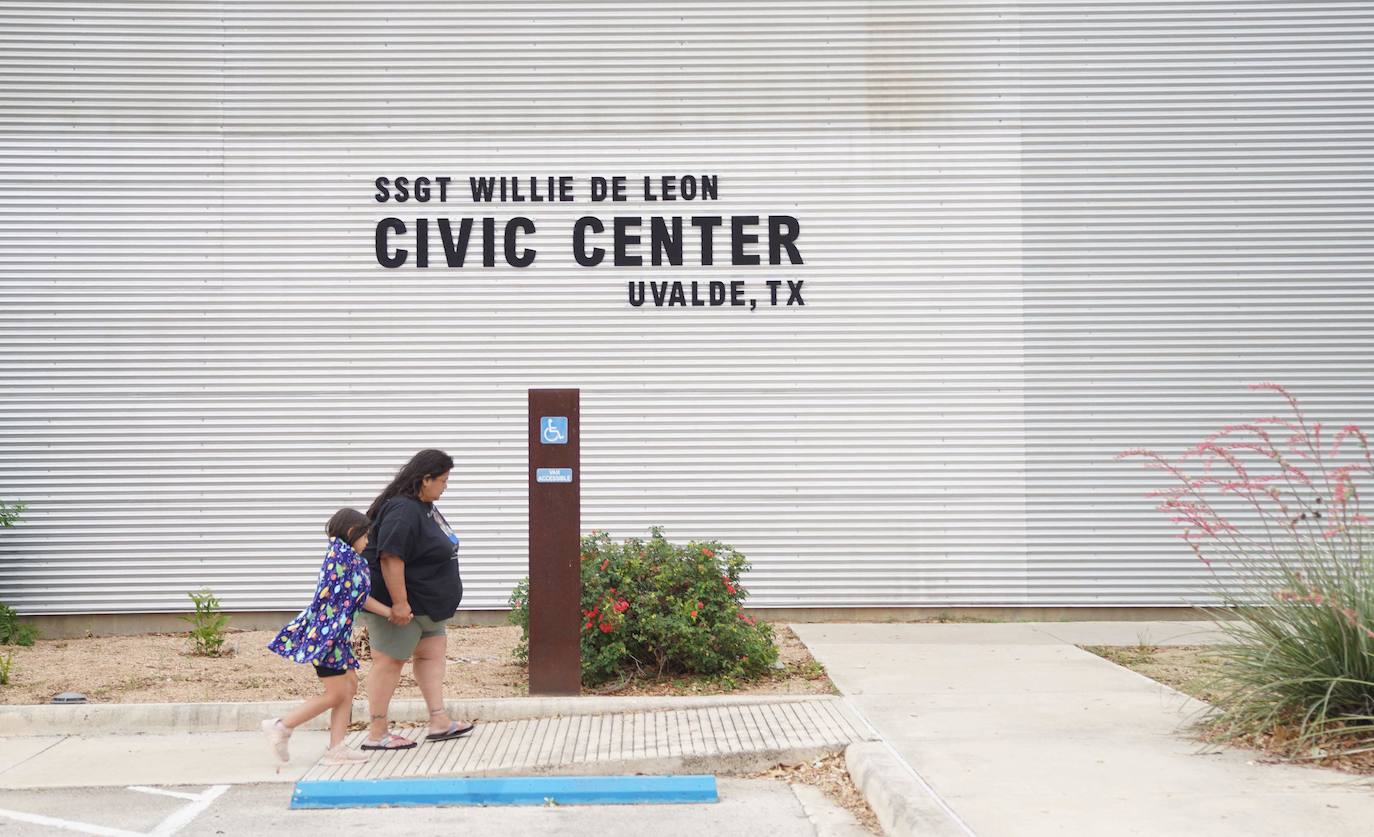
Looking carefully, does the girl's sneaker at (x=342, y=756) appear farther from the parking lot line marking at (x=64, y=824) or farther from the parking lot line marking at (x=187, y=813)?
the parking lot line marking at (x=64, y=824)

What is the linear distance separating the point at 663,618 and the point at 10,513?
6985mm

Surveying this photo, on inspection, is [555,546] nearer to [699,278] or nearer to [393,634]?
[393,634]

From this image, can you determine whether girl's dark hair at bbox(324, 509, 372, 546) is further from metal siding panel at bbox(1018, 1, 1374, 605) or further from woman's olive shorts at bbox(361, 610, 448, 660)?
metal siding panel at bbox(1018, 1, 1374, 605)

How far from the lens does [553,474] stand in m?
8.31

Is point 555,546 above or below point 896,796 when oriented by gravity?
above

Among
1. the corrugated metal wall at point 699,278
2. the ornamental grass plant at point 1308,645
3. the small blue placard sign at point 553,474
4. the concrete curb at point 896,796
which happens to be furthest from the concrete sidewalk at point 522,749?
the corrugated metal wall at point 699,278

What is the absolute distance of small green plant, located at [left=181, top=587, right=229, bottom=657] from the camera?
10258 millimetres

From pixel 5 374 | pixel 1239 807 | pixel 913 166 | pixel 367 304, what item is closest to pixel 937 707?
pixel 1239 807

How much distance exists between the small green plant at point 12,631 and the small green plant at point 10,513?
0.79 meters

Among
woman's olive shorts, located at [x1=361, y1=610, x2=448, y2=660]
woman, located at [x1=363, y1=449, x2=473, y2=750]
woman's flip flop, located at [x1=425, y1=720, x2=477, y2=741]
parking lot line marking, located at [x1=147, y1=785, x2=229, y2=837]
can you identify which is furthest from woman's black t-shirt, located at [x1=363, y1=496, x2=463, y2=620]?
parking lot line marking, located at [x1=147, y1=785, x2=229, y2=837]

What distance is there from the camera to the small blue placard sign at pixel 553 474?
830 centimetres

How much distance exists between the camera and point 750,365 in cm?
1216

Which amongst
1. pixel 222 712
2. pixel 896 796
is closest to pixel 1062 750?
pixel 896 796

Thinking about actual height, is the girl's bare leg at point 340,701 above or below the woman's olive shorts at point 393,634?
below
